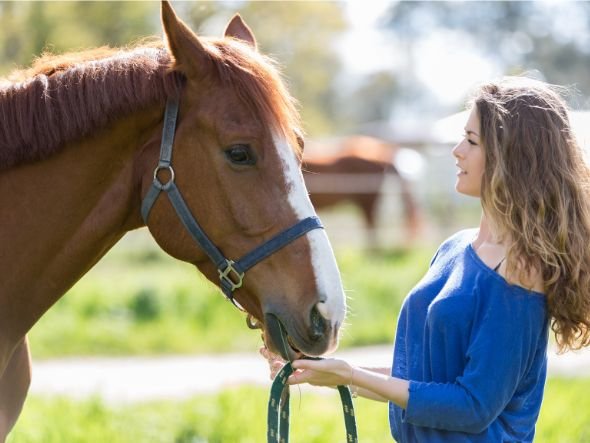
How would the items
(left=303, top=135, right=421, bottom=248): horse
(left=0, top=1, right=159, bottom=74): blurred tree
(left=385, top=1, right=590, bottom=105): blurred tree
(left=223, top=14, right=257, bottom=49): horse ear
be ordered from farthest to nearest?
(left=385, top=1, right=590, bottom=105): blurred tree, (left=303, top=135, right=421, bottom=248): horse, (left=0, top=1, right=159, bottom=74): blurred tree, (left=223, top=14, right=257, bottom=49): horse ear

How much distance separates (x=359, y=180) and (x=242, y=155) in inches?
476

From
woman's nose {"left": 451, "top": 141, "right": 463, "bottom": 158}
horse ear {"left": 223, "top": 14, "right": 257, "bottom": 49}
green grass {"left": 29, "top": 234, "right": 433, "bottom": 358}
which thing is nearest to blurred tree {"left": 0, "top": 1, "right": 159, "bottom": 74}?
green grass {"left": 29, "top": 234, "right": 433, "bottom": 358}

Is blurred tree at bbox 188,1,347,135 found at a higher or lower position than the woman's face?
higher

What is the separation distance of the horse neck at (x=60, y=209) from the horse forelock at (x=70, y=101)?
0.04m

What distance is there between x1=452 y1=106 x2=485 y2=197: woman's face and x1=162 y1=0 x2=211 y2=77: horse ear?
0.79 meters

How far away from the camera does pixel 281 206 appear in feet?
8.11

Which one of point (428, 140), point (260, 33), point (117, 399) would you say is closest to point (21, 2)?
point (117, 399)

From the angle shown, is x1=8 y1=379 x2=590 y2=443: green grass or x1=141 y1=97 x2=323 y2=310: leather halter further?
x1=8 y1=379 x2=590 y2=443: green grass

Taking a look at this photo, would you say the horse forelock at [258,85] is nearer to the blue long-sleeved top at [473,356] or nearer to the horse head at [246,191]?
the horse head at [246,191]

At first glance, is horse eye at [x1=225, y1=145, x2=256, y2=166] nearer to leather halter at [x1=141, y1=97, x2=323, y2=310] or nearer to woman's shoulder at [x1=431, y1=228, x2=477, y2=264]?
leather halter at [x1=141, y1=97, x2=323, y2=310]

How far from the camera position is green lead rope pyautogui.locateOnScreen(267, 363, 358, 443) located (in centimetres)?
244

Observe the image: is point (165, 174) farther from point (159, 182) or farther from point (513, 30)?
point (513, 30)

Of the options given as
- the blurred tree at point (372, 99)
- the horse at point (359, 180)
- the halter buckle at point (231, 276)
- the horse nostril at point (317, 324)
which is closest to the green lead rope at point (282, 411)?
the horse nostril at point (317, 324)

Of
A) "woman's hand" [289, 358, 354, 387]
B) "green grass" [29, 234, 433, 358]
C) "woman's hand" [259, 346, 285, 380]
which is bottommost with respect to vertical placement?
"green grass" [29, 234, 433, 358]
